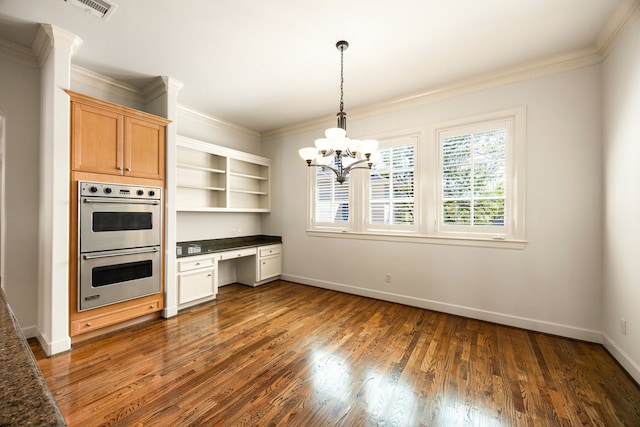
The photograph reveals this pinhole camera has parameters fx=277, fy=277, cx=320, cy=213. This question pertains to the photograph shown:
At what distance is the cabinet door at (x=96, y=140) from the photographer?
277 cm

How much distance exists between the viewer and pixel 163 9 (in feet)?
7.66

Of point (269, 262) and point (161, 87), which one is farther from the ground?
point (161, 87)

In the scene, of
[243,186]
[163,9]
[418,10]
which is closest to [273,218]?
[243,186]

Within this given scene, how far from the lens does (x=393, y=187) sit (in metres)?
4.15

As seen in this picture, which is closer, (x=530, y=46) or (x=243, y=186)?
(x=530, y=46)

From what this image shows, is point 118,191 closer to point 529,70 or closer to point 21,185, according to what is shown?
point 21,185

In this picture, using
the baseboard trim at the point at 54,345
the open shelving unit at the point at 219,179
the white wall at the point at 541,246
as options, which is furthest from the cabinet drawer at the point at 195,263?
the white wall at the point at 541,246

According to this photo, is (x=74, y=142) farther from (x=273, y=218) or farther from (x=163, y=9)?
(x=273, y=218)

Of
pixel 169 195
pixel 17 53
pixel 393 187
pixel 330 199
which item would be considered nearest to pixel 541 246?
pixel 393 187

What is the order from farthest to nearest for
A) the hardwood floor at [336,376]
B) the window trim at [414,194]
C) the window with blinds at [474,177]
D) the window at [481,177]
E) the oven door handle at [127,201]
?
1. the window trim at [414,194]
2. the window with blinds at [474,177]
3. the window at [481,177]
4. the oven door handle at [127,201]
5. the hardwood floor at [336,376]

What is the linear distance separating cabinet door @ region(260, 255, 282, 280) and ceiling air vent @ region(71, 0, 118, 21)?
12.3 feet

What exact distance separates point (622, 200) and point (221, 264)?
5236 millimetres

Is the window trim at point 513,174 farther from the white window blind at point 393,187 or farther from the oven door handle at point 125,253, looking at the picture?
the oven door handle at point 125,253

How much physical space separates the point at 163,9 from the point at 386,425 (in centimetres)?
359
